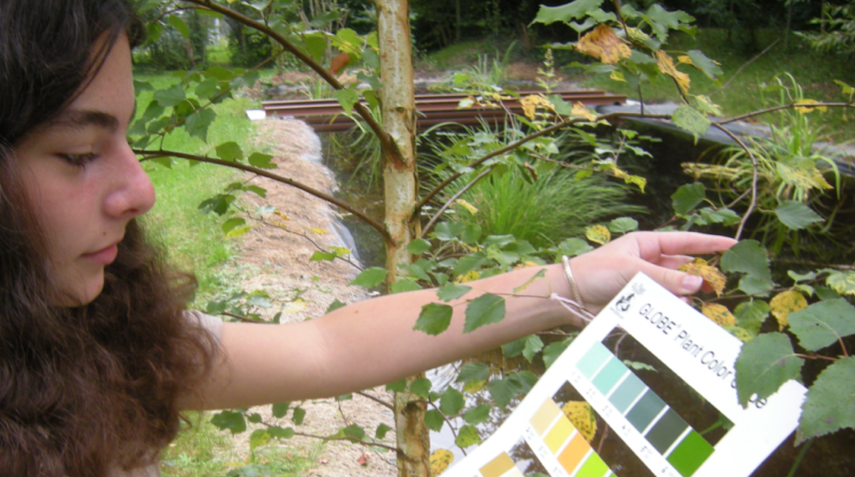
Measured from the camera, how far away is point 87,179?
2.30 feet

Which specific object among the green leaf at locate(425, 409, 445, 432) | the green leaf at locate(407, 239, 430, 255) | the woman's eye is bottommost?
the green leaf at locate(425, 409, 445, 432)

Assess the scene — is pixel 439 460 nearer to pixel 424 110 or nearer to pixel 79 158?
pixel 79 158

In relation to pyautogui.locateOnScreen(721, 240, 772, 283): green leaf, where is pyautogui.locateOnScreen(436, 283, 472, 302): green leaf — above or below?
below

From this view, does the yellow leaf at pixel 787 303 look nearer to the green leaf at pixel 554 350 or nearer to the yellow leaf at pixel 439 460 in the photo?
the green leaf at pixel 554 350

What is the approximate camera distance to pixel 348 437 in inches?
53.4

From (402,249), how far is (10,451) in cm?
76

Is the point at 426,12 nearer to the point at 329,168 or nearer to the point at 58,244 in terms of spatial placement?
the point at 329,168

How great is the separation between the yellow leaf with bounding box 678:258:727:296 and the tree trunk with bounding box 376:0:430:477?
62 centimetres

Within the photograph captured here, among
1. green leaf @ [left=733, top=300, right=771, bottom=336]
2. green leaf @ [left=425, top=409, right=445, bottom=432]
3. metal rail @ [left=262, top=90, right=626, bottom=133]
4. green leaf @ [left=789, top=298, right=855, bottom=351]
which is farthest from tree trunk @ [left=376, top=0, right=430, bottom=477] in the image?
metal rail @ [left=262, top=90, right=626, bottom=133]

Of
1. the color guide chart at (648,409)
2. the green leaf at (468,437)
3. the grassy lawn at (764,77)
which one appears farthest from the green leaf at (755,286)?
the grassy lawn at (764,77)

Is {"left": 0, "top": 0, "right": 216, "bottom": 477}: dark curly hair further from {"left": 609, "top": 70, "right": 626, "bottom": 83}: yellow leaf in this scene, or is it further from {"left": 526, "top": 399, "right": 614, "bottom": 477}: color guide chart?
{"left": 609, "top": 70, "right": 626, "bottom": 83}: yellow leaf

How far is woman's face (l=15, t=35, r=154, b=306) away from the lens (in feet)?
2.19

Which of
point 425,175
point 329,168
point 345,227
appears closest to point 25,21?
point 345,227

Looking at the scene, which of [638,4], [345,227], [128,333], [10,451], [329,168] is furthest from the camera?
[638,4]
